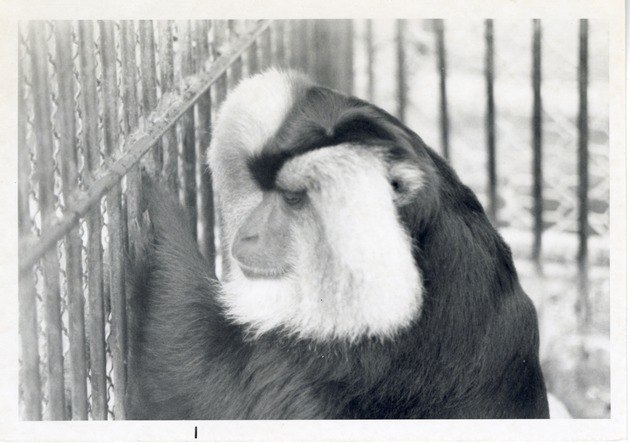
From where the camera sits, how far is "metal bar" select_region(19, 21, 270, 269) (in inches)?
83.9

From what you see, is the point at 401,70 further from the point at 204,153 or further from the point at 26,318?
the point at 26,318

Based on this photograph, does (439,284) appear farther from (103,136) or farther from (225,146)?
(103,136)

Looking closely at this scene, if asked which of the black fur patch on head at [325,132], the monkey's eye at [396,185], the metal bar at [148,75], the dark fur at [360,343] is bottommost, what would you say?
the dark fur at [360,343]

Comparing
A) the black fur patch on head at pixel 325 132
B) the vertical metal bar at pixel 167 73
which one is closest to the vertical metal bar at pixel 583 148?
the black fur patch on head at pixel 325 132

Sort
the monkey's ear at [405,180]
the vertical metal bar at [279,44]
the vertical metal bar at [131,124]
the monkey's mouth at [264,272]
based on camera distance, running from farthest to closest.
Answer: the vertical metal bar at [279,44] → the vertical metal bar at [131,124] → the monkey's mouth at [264,272] → the monkey's ear at [405,180]

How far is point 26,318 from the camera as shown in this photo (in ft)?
7.25

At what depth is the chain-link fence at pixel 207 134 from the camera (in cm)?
217

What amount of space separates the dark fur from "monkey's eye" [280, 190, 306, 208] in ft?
0.19

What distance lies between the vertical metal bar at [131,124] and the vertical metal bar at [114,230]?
3 cm

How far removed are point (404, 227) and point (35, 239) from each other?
0.98m

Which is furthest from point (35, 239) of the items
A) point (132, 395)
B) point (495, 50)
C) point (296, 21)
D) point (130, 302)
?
point (495, 50)

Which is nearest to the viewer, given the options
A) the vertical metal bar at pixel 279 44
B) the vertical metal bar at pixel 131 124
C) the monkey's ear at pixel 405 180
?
the monkey's ear at pixel 405 180

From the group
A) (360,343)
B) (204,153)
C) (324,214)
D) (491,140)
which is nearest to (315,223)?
(324,214)

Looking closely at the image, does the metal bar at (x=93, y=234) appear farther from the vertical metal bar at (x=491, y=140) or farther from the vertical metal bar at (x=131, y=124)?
the vertical metal bar at (x=491, y=140)
